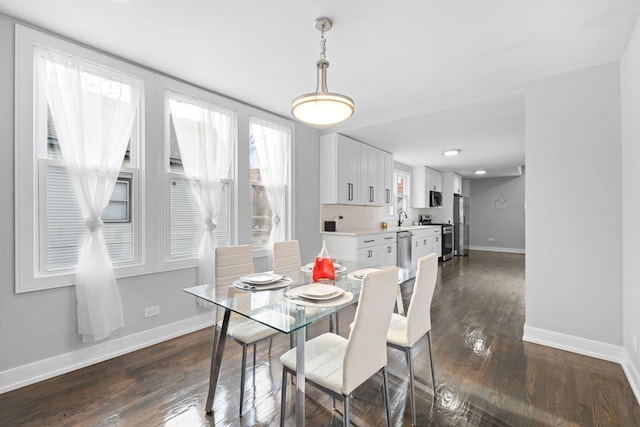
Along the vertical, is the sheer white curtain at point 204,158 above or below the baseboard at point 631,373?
above

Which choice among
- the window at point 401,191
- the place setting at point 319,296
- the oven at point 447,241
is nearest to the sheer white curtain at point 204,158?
the place setting at point 319,296

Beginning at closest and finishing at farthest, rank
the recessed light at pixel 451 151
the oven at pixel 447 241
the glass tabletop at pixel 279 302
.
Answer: the glass tabletop at pixel 279 302
the recessed light at pixel 451 151
the oven at pixel 447 241

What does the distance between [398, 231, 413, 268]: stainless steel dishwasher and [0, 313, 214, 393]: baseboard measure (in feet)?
11.9

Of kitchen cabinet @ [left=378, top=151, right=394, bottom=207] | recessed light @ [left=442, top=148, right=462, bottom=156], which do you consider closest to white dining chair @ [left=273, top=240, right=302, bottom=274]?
kitchen cabinet @ [left=378, top=151, right=394, bottom=207]

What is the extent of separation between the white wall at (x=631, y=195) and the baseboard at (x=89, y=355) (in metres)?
3.70

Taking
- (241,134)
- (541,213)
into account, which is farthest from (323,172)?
(541,213)

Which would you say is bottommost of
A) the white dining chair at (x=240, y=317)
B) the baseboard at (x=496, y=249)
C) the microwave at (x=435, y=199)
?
the baseboard at (x=496, y=249)

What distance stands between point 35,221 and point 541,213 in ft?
13.8

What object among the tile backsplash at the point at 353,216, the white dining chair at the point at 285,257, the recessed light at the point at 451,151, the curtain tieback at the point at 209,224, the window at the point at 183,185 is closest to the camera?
the white dining chair at the point at 285,257

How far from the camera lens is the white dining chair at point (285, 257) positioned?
2715mm

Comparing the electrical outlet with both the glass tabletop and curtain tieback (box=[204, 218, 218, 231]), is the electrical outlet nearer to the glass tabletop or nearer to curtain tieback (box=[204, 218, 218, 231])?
curtain tieback (box=[204, 218, 218, 231])

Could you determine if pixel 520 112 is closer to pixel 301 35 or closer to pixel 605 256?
pixel 605 256

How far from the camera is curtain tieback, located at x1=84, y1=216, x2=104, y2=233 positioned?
7.79 ft

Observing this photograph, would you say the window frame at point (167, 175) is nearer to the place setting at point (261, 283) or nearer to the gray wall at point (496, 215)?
the place setting at point (261, 283)
